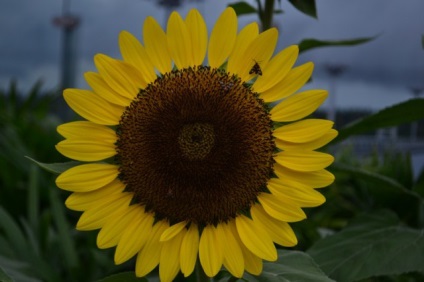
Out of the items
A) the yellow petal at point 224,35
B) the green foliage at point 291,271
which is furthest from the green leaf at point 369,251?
the yellow petal at point 224,35

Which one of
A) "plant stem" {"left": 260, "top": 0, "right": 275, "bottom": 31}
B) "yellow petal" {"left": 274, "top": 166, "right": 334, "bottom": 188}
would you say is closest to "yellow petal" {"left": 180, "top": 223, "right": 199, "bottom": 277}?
"yellow petal" {"left": 274, "top": 166, "right": 334, "bottom": 188}

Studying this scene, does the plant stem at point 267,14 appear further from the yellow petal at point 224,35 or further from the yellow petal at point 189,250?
the yellow petal at point 189,250

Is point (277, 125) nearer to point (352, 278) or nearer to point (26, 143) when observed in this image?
point (352, 278)

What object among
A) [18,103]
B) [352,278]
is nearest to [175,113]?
[352,278]

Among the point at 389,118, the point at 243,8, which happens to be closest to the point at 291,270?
the point at 389,118

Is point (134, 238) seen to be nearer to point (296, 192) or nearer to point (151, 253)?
point (151, 253)
